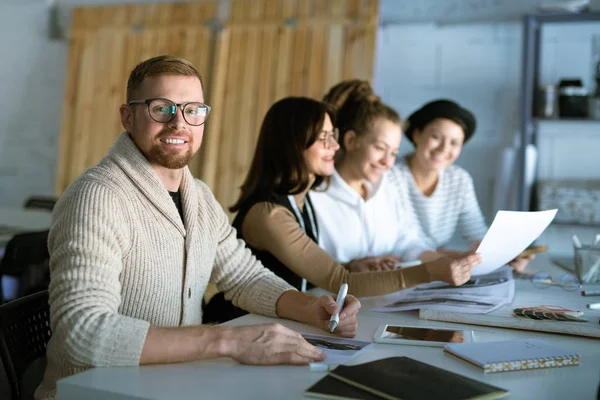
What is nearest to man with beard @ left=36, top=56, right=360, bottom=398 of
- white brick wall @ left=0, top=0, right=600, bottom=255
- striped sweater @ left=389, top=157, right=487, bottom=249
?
striped sweater @ left=389, top=157, right=487, bottom=249

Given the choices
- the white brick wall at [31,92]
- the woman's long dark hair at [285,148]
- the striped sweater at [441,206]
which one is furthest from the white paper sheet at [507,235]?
the white brick wall at [31,92]

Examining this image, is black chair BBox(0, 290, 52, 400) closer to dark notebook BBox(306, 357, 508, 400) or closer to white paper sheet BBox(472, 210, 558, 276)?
dark notebook BBox(306, 357, 508, 400)

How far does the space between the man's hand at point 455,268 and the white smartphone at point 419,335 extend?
34 cm

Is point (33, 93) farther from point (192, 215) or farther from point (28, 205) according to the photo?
point (192, 215)

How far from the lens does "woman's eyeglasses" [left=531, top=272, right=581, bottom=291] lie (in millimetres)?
2219

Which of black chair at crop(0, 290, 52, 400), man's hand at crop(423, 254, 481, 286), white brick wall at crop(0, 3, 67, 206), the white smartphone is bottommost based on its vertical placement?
black chair at crop(0, 290, 52, 400)

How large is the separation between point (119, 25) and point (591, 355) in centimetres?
485

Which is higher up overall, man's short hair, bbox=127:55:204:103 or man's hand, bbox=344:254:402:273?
man's short hair, bbox=127:55:204:103

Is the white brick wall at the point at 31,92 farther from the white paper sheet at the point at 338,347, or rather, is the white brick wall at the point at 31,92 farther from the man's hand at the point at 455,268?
the white paper sheet at the point at 338,347

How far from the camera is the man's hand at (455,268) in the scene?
6.22 feet

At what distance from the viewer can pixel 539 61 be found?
4141mm

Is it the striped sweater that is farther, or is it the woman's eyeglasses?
the striped sweater

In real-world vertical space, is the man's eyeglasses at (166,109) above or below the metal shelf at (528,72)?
below

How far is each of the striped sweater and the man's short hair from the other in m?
1.63
